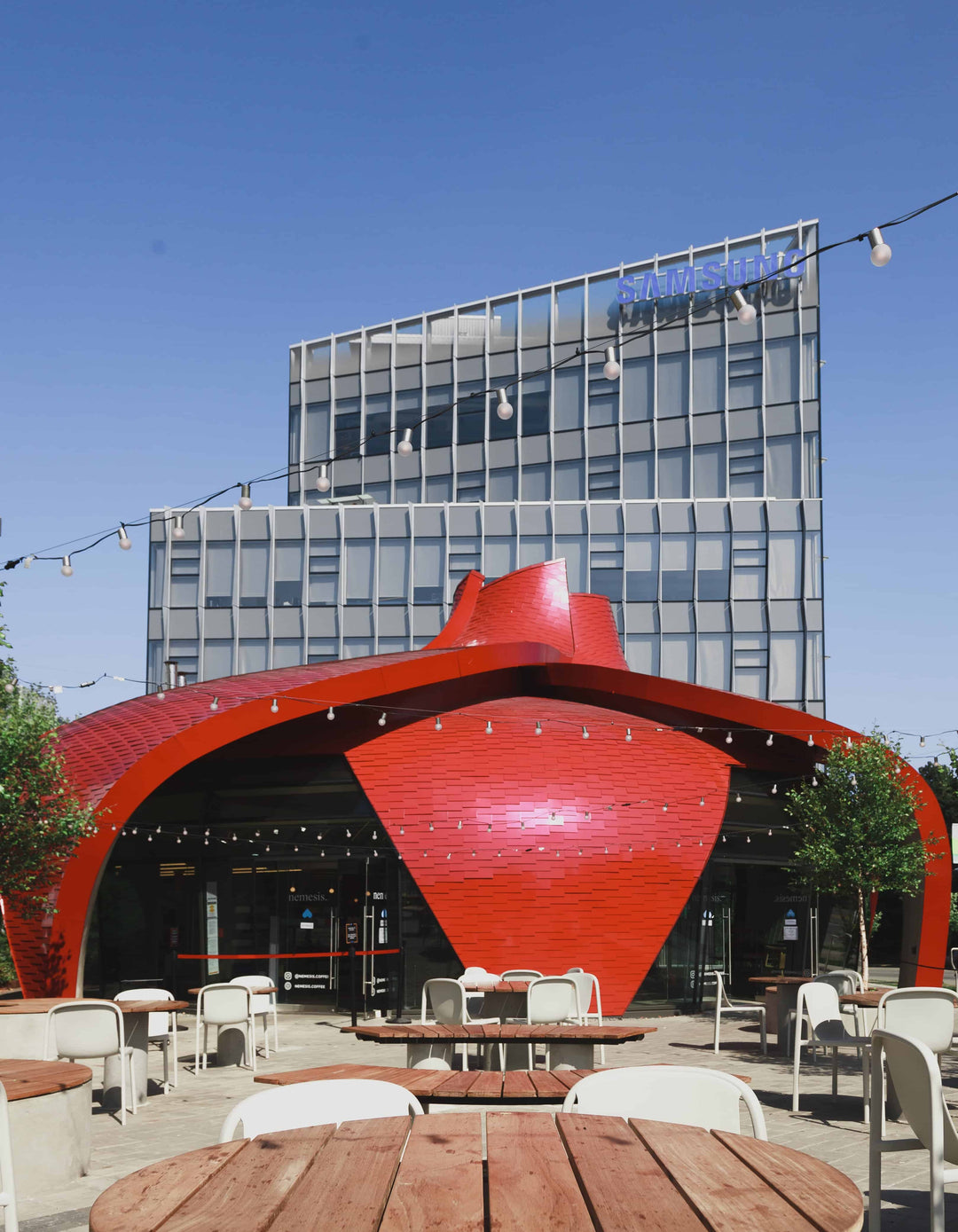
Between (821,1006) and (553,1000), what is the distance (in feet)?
7.35

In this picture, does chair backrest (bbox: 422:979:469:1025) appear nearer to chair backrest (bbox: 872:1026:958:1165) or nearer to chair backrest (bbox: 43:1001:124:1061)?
chair backrest (bbox: 43:1001:124:1061)

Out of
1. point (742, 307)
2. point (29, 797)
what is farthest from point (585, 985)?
point (742, 307)

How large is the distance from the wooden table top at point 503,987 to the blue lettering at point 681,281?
131 feet

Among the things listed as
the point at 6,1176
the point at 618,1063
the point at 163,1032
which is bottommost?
the point at 618,1063

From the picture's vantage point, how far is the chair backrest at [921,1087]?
13.4 feet

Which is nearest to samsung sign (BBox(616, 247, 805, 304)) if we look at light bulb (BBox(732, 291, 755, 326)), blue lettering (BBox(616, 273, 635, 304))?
blue lettering (BBox(616, 273, 635, 304))

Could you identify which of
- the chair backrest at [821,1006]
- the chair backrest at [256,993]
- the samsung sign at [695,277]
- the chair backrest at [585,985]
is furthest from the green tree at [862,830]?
the samsung sign at [695,277]

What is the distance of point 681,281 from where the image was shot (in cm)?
4816

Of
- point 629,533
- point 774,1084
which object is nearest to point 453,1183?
point 774,1084

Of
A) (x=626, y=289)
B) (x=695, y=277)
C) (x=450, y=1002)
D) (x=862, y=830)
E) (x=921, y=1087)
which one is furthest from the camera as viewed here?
(x=626, y=289)

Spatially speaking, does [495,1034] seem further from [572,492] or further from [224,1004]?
[572,492]

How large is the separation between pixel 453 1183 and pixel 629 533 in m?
40.2

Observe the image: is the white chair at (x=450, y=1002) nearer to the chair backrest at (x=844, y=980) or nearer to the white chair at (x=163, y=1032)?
the white chair at (x=163, y=1032)

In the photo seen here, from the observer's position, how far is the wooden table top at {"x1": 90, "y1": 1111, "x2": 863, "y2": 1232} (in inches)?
91.1
